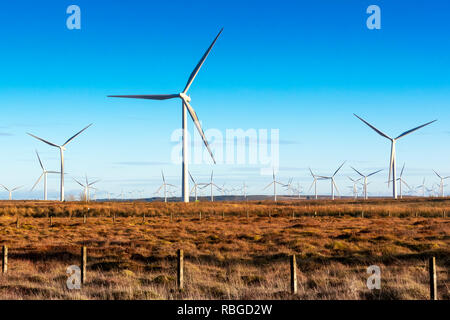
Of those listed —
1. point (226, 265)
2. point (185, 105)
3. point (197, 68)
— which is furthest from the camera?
point (185, 105)

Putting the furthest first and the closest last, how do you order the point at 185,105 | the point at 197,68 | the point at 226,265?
the point at 185,105
the point at 197,68
the point at 226,265

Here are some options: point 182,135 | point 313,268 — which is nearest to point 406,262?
point 313,268

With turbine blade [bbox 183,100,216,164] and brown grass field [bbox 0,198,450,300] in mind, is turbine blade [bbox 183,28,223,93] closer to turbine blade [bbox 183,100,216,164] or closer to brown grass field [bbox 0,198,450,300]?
turbine blade [bbox 183,100,216,164]

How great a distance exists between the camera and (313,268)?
26.9m

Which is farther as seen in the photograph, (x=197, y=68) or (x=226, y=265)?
(x=197, y=68)

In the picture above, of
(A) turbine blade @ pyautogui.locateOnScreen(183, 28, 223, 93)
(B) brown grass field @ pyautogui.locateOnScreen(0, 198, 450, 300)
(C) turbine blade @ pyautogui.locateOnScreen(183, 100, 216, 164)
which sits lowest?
(B) brown grass field @ pyautogui.locateOnScreen(0, 198, 450, 300)

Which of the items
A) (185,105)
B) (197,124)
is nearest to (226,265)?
(197,124)

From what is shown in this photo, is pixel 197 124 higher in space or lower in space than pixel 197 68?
lower

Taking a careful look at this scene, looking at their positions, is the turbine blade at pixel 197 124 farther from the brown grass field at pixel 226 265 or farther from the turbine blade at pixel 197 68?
the brown grass field at pixel 226 265

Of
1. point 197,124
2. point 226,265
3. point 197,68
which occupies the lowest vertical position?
point 226,265

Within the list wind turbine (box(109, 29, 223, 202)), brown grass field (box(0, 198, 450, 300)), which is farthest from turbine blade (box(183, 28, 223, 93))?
brown grass field (box(0, 198, 450, 300))

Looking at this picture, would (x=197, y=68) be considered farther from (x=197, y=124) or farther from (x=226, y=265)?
(x=226, y=265)
